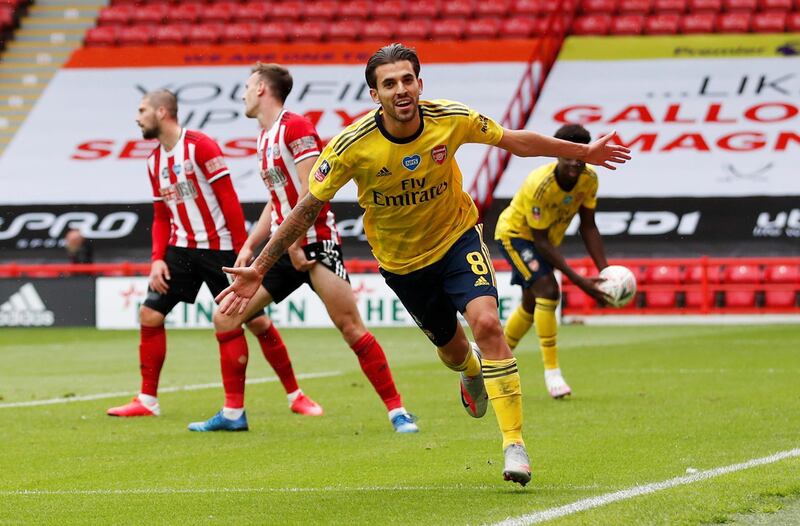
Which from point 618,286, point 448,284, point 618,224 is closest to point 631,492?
point 448,284

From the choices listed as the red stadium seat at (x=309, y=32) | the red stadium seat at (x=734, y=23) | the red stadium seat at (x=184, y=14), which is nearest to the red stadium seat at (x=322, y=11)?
the red stadium seat at (x=309, y=32)

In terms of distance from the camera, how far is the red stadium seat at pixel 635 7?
3084cm

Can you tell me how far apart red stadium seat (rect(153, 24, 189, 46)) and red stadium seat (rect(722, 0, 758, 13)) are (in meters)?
11.9

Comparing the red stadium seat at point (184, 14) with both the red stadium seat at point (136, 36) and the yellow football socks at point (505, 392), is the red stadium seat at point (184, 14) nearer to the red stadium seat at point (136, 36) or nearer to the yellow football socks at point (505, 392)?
the red stadium seat at point (136, 36)

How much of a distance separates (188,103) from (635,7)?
9812mm

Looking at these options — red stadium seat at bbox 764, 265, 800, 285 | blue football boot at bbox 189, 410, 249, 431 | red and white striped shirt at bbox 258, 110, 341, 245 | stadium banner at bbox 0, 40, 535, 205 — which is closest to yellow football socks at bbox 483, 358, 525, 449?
red and white striped shirt at bbox 258, 110, 341, 245

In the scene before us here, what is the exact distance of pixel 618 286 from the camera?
10414 millimetres

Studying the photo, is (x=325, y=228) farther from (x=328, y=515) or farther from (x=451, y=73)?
(x=451, y=73)

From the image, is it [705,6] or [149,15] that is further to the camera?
[149,15]

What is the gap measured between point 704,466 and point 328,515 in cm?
209

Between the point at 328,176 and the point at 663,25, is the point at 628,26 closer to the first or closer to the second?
the point at 663,25

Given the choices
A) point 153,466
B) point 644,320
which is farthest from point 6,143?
point 153,466

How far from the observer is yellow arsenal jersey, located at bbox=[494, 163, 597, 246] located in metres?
10.6

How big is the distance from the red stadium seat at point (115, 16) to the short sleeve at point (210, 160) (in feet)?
79.4
